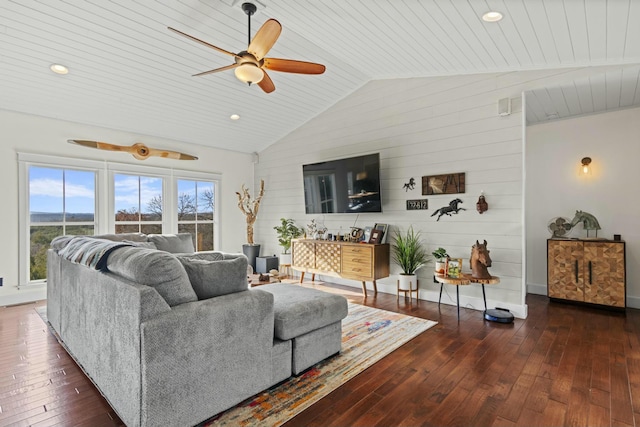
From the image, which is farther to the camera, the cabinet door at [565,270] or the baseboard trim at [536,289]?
the baseboard trim at [536,289]

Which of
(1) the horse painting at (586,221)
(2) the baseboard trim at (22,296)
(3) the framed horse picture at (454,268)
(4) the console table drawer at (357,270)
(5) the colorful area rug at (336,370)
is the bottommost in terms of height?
(5) the colorful area rug at (336,370)

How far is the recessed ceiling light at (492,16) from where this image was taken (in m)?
2.63

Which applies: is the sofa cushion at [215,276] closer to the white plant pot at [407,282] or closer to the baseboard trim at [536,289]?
the white plant pot at [407,282]

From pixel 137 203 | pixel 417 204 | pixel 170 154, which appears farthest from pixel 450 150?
pixel 137 203

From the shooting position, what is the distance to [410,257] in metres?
4.45

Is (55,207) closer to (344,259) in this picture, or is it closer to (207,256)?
(207,256)

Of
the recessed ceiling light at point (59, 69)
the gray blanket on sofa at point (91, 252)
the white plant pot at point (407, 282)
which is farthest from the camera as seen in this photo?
the white plant pot at point (407, 282)

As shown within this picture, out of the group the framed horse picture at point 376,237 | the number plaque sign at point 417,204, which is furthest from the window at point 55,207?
the number plaque sign at point 417,204

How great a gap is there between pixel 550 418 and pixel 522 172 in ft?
8.76

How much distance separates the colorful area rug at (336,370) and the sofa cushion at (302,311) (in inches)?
13.1

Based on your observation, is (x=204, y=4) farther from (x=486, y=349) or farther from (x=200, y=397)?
(x=486, y=349)

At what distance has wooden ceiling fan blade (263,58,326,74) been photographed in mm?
2975

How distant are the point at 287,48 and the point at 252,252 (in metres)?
4.02

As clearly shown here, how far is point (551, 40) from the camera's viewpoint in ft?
9.73
